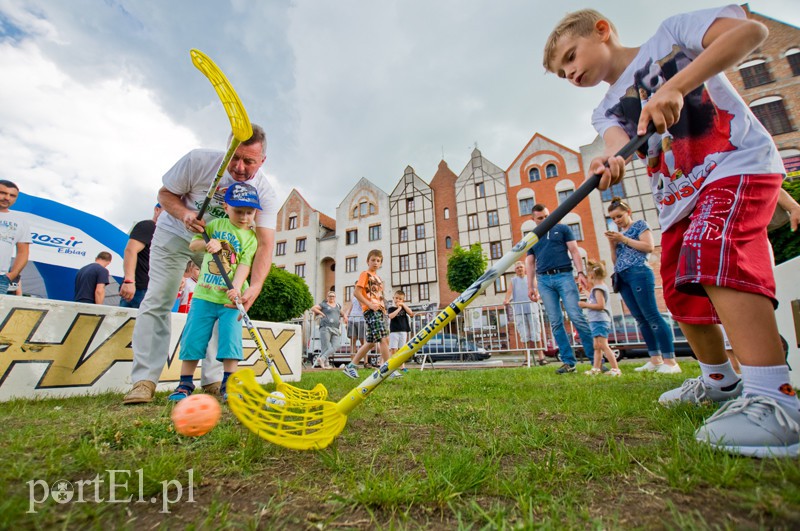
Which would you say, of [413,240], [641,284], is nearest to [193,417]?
[641,284]

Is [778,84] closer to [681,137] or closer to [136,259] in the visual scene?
[681,137]

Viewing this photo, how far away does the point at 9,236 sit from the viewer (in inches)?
186

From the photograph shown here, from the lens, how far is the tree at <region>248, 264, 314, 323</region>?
19736 millimetres

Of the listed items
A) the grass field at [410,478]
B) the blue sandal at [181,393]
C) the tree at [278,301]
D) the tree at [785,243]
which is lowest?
the grass field at [410,478]

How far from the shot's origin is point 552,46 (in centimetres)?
227

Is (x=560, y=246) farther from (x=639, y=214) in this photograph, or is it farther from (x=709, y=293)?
(x=639, y=214)

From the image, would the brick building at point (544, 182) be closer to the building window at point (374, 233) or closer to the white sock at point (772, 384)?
the building window at point (374, 233)

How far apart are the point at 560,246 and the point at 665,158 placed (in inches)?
142

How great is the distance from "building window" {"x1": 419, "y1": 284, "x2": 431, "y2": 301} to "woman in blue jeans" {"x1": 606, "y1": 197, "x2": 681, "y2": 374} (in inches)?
860

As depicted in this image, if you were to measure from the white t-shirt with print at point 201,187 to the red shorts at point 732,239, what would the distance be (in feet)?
10.2

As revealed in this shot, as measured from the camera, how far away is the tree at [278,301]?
64.8 ft

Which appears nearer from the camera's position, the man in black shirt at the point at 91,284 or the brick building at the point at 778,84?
the man in black shirt at the point at 91,284

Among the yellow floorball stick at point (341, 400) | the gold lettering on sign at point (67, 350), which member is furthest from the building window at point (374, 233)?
the yellow floorball stick at point (341, 400)

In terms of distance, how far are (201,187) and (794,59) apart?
29.5 meters
